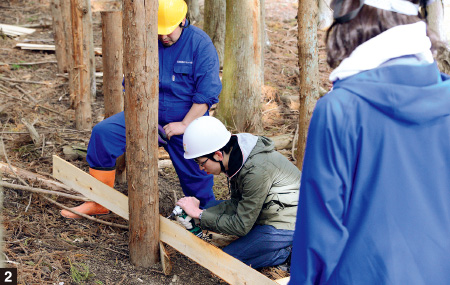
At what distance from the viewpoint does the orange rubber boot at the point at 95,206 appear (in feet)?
14.9

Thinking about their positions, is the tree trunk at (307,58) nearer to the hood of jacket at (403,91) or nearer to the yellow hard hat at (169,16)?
the yellow hard hat at (169,16)

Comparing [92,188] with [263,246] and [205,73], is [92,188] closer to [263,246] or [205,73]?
[205,73]

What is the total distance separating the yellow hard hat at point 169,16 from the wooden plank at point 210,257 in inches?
66.4

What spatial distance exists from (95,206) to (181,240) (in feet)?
4.48

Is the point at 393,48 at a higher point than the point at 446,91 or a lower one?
higher

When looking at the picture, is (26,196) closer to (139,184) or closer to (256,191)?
(139,184)

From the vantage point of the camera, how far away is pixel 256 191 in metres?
3.64

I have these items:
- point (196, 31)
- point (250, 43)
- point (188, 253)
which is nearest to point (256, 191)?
point (188, 253)

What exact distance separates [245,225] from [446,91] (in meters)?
2.37

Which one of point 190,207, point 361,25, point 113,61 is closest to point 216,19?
point 113,61

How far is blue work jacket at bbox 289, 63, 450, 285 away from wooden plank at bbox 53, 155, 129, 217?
8.88 feet

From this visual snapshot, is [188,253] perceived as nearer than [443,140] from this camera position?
No

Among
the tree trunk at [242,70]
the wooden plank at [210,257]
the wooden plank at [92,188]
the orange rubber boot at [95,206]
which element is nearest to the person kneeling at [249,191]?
the wooden plank at [210,257]

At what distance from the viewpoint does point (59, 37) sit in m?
9.26
